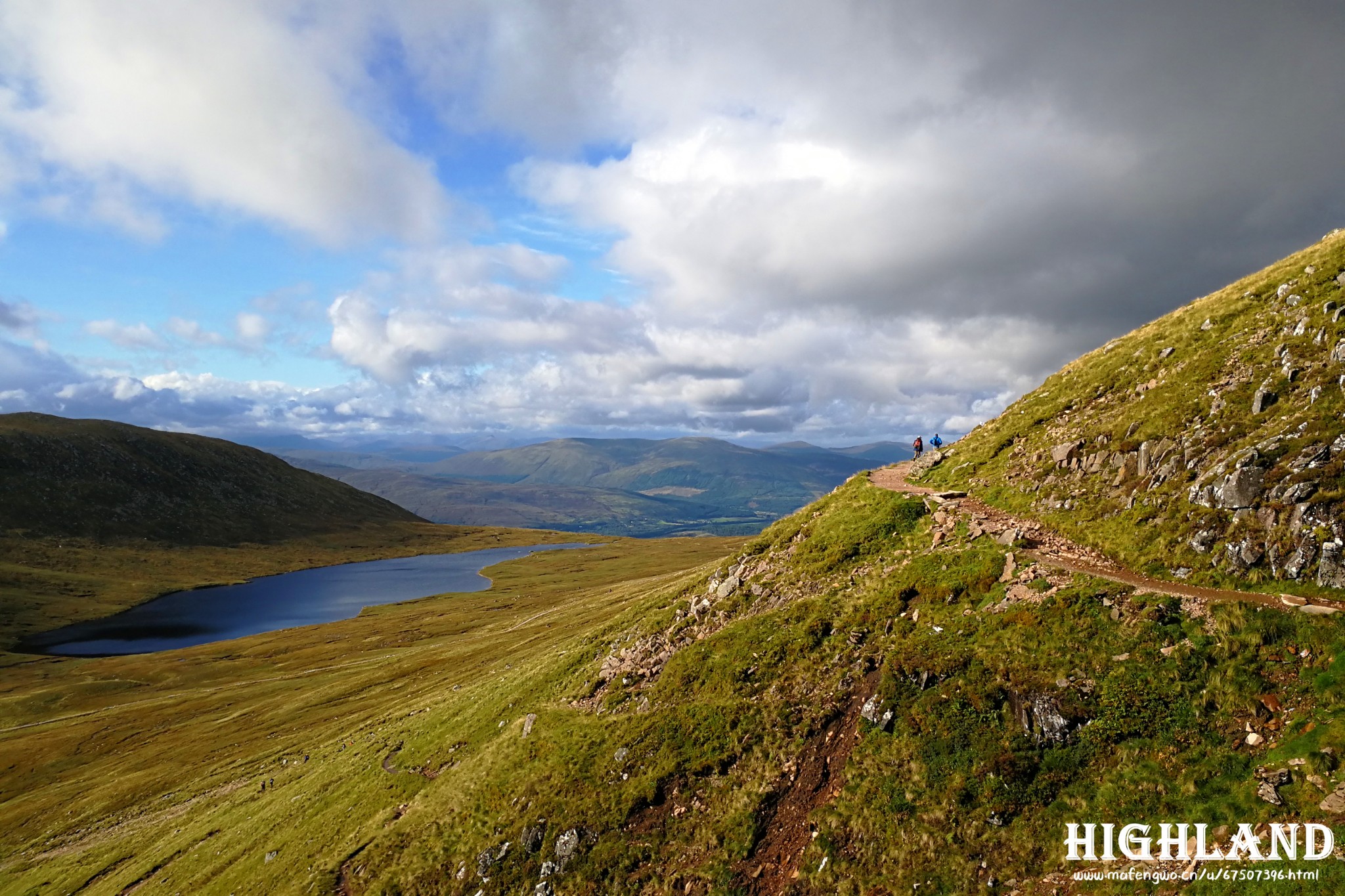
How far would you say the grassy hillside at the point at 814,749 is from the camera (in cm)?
1786

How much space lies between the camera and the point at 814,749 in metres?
24.5

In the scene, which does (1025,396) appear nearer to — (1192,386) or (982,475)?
(982,475)

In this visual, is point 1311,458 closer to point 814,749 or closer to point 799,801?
point 814,749

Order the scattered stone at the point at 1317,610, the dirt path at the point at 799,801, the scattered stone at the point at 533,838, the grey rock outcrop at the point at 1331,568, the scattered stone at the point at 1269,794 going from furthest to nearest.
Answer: the scattered stone at the point at 533,838
the dirt path at the point at 799,801
the grey rock outcrop at the point at 1331,568
the scattered stone at the point at 1317,610
the scattered stone at the point at 1269,794

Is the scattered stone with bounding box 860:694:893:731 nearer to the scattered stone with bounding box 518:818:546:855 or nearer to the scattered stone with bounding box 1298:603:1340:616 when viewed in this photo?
the scattered stone with bounding box 1298:603:1340:616

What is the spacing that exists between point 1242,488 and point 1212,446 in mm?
4008

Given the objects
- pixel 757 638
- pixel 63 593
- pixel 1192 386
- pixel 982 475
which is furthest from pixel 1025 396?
pixel 63 593

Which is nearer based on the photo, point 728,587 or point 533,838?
Result: point 533,838

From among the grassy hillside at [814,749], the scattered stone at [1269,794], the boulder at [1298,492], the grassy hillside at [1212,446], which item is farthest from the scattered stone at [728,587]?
the boulder at [1298,492]

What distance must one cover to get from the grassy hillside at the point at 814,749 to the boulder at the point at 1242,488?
5.81 m

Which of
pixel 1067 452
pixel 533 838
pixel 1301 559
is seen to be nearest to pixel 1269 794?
pixel 1301 559

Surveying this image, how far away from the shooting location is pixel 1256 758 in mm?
16391

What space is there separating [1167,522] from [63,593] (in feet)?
927

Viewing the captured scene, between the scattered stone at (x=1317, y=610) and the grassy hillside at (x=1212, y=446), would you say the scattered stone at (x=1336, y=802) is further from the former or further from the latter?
the grassy hillside at (x=1212, y=446)
